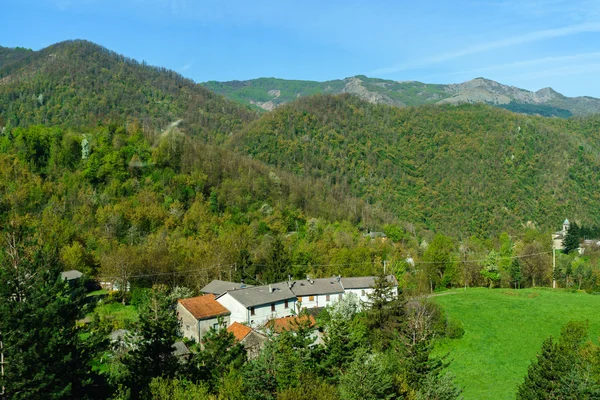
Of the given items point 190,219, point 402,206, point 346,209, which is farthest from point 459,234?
point 190,219

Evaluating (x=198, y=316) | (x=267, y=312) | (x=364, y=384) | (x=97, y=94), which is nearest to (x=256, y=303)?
(x=267, y=312)

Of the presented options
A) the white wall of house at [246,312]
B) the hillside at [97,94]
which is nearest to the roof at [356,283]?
the white wall of house at [246,312]

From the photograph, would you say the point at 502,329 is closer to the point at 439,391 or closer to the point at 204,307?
the point at 204,307

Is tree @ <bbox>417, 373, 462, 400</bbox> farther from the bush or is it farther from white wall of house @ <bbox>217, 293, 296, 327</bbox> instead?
the bush

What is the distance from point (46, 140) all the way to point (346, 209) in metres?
61.2

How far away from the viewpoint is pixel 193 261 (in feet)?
185

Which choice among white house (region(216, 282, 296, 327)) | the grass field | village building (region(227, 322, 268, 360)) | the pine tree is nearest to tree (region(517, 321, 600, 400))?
the grass field

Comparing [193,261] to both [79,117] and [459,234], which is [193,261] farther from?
[459,234]

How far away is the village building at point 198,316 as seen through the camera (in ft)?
131

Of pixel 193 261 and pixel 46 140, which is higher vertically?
pixel 46 140

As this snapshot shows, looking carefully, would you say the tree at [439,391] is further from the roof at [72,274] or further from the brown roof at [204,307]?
the roof at [72,274]

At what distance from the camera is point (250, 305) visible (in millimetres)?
43094

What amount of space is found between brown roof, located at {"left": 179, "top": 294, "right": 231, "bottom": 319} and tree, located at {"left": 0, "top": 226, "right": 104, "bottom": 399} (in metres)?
19.5

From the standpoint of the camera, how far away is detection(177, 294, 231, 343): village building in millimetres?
39875
